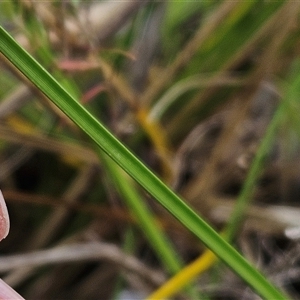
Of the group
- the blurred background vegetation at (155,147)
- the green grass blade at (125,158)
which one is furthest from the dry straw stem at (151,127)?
the green grass blade at (125,158)

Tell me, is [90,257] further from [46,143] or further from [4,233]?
[4,233]

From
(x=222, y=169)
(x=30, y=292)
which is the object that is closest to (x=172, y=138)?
(x=222, y=169)

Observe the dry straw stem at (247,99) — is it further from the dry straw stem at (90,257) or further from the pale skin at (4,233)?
the pale skin at (4,233)

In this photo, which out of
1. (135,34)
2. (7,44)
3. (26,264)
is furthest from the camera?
(135,34)

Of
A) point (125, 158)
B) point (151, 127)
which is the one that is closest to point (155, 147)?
point (151, 127)

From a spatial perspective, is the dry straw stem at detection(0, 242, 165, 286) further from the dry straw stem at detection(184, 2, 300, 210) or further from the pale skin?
the pale skin

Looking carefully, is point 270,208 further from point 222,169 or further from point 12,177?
point 12,177

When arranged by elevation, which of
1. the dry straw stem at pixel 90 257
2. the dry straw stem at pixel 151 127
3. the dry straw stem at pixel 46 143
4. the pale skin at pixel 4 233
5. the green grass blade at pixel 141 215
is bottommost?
the pale skin at pixel 4 233
